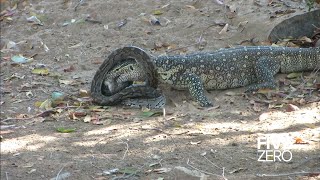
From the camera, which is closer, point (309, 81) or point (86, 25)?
point (309, 81)

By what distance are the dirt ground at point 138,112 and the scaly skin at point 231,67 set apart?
7.9 inches

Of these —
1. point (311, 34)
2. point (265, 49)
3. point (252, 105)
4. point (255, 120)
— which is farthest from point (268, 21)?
point (255, 120)

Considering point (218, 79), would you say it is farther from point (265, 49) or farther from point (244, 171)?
point (244, 171)

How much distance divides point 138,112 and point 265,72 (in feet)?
6.78

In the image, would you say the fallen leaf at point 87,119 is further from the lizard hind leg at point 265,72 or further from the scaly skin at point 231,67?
the lizard hind leg at point 265,72

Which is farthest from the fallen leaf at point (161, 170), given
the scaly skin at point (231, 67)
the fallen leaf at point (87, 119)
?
the scaly skin at point (231, 67)

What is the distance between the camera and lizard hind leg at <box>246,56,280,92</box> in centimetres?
895

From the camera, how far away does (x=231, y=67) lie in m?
9.16

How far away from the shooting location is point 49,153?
6.70m

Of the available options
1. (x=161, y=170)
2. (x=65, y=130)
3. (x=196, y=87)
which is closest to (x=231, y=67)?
(x=196, y=87)

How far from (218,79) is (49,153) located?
322 centimetres

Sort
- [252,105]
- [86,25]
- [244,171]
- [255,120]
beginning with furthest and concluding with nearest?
[86,25] < [252,105] < [255,120] < [244,171]

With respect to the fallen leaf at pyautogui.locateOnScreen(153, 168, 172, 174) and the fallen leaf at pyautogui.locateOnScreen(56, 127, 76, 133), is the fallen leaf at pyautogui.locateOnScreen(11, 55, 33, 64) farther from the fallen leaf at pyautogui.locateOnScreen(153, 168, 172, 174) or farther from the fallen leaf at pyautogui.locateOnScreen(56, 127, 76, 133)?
the fallen leaf at pyautogui.locateOnScreen(153, 168, 172, 174)

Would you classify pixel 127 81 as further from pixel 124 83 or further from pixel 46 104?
pixel 46 104
